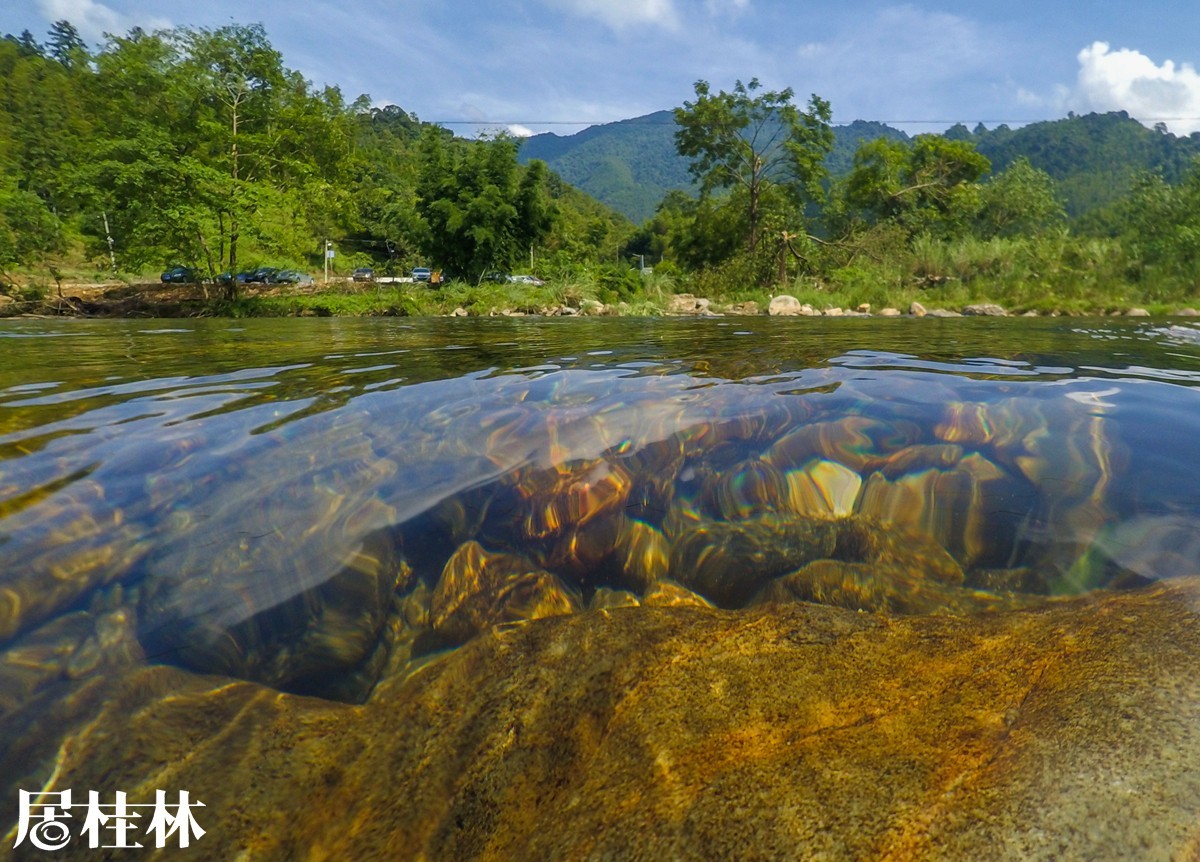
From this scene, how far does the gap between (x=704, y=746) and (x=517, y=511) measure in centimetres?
90

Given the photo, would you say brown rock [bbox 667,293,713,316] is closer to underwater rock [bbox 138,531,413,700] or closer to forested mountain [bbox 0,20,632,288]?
forested mountain [bbox 0,20,632,288]

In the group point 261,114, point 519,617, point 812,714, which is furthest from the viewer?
point 261,114

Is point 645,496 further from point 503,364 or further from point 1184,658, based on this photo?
point 503,364

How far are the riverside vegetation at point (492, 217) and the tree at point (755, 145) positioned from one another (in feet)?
0.22

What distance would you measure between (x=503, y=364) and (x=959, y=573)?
3.08 meters

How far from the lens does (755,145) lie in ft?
69.1

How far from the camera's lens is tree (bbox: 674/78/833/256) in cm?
2019

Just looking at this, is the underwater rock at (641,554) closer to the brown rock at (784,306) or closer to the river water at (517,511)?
the river water at (517,511)

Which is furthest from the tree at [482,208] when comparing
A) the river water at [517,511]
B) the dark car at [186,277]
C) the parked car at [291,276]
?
the river water at [517,511]

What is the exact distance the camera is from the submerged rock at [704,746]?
678 mm

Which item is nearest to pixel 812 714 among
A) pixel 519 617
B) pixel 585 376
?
pixel 519 617

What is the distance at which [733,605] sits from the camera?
4.33 feet

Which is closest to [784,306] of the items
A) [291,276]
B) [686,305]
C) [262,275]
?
[686,305]

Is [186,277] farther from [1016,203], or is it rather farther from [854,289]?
[1016,203]
